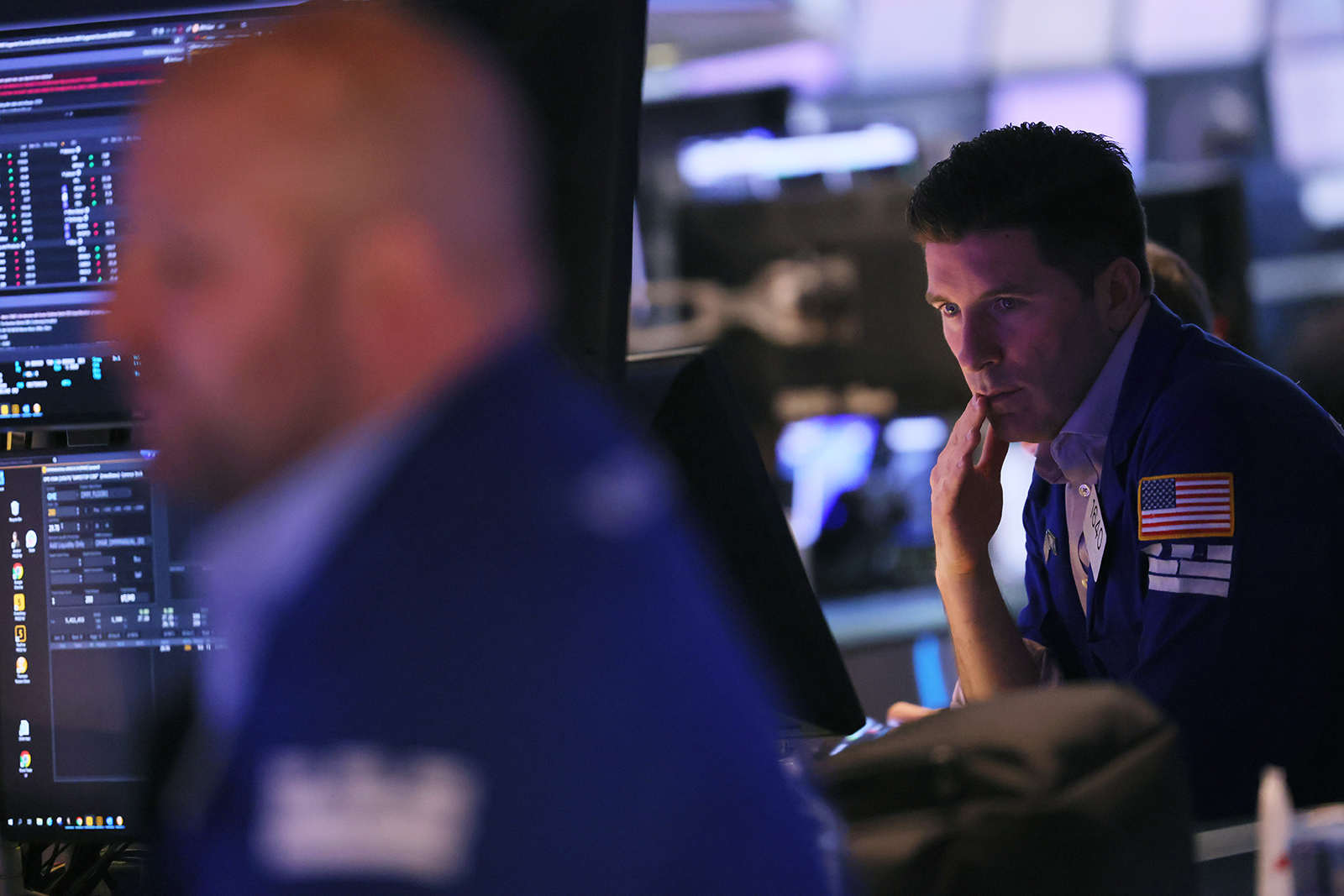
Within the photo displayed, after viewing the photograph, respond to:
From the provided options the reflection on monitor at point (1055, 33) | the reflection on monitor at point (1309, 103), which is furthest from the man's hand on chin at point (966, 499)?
the reflection on monitor at point (1309, 103)

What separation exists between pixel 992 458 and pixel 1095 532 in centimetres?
20

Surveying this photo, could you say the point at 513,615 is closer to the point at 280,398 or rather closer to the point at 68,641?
the point at 280,398

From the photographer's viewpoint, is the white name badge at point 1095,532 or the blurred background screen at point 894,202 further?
the blurred background screen at point 894,202

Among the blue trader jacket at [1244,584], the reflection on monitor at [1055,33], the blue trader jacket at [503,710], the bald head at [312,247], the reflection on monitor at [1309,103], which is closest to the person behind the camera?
the blue trader jacket at [503,710]

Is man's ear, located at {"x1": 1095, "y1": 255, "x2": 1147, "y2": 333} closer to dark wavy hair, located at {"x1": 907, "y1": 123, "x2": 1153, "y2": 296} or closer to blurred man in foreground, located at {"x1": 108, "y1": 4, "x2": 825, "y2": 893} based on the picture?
dark wavy hair, located at {"x1": 907, "y1": 123, "x2": 1153, "y2": 296}

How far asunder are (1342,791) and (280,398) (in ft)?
3.84

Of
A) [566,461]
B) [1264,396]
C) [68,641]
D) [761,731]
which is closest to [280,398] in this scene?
[566,461]

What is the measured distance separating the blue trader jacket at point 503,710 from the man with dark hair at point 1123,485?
828mm

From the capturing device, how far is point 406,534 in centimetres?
52

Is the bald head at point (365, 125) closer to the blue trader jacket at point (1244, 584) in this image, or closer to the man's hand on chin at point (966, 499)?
the blue trader jacket at point (1244, 584)

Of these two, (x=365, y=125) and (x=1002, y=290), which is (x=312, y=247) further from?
(x=1002, y=290)

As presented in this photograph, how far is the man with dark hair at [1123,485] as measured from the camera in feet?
3.93

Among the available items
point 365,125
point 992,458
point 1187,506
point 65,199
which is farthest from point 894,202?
point 365,125

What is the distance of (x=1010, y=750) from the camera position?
60 cm
